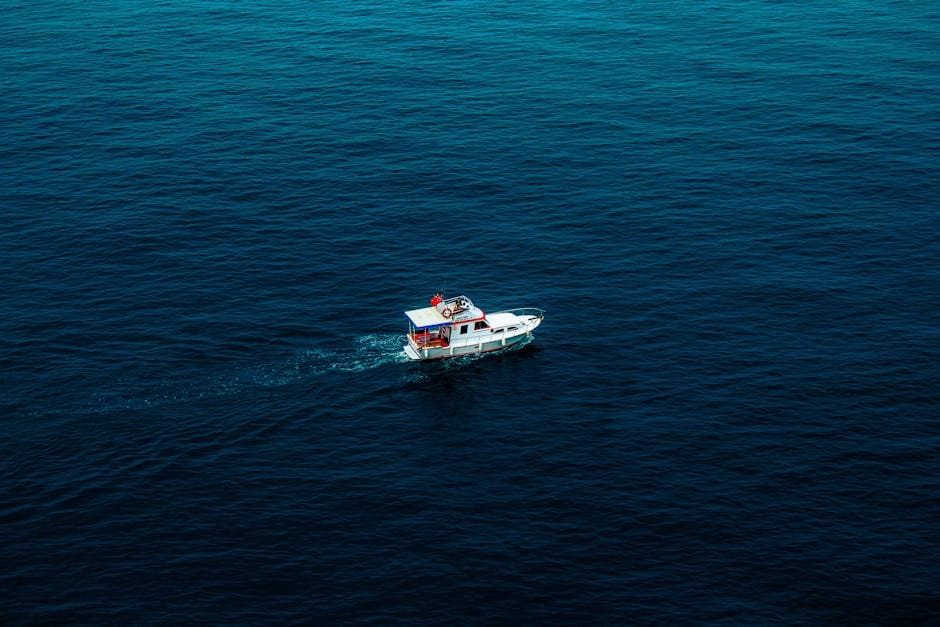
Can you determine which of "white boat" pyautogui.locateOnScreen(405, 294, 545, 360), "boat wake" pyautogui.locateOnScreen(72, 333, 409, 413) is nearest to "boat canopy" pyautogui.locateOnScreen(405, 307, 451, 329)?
"white boat" pyautogui.locateOnScreen(405, 294, 545, 360)

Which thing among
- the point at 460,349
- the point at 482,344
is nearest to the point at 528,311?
the point at 482,344

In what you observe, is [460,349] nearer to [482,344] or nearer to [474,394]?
[482,344]

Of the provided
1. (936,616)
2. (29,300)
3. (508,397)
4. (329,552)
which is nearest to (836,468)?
(936,616)

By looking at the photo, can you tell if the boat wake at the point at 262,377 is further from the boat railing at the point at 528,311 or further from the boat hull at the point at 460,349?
the boat railing at the point at 528,311

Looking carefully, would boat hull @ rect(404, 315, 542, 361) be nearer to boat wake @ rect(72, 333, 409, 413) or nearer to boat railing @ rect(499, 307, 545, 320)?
boat wake @ rect(72, 333, 409, 413)

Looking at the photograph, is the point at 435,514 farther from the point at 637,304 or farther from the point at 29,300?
the point at 29,300

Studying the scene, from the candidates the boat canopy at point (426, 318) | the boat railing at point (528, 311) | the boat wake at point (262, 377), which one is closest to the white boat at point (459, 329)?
the boat canopy at point (426, 318)
